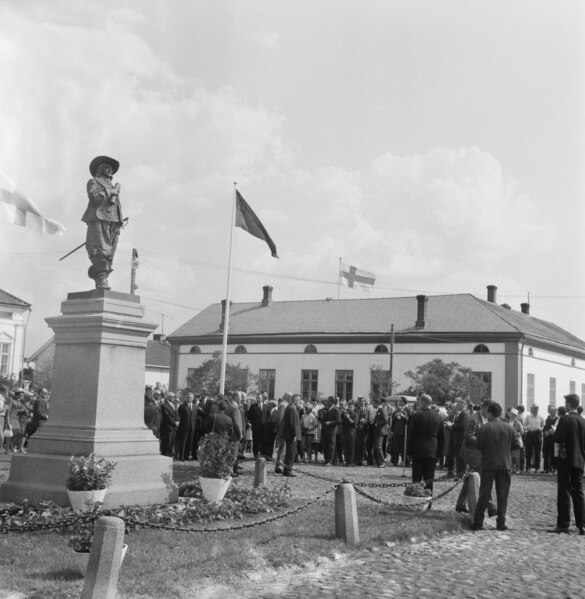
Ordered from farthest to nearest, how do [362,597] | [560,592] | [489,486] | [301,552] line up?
[489,486] → [301,552] → [560,592] → [362,597]

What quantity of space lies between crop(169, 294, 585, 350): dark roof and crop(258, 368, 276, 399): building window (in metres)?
2.80

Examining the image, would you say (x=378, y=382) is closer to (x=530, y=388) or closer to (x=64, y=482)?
(x=530, y=388)

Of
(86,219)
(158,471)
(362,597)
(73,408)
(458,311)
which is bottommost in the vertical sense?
(362,597)

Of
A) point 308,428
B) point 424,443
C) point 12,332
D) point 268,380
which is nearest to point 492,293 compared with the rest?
point 268,380

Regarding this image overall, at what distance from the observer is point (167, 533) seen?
918 centimetres

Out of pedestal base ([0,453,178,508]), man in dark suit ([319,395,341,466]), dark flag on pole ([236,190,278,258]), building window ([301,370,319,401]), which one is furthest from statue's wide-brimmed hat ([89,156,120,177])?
building window ([301,370,319,401])

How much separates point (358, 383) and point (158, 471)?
43881 millimetres

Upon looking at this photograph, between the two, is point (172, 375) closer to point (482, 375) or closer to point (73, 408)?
point (482, 375)

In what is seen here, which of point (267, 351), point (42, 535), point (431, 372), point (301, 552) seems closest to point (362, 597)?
point (301, 552)

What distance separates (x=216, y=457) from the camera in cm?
1138

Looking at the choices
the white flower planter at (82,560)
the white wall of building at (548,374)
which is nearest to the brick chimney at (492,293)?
the white wall of building at (548,374)

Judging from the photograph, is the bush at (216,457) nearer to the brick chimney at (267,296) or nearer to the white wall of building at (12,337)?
the white wall of building at (12,337)

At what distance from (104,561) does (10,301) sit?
43.2 m

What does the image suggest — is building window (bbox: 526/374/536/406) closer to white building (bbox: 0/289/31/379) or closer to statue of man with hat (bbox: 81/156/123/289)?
white building (bbox: 0/289/31/379)
